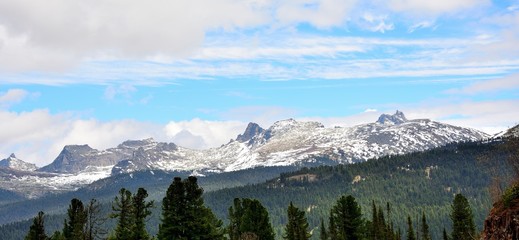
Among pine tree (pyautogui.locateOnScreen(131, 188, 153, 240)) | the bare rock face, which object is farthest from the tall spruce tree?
the bare rock face

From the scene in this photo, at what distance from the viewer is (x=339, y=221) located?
279 ft

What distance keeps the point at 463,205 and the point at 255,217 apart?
2116 inches

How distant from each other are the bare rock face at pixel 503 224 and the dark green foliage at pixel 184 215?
27.9 m

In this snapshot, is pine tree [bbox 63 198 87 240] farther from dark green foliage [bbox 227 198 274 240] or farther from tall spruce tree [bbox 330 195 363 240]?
tall spruce tree [bbox 330 195 363 240]

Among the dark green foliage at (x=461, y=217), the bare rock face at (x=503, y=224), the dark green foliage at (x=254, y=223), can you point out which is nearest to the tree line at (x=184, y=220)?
the dark green foliage at (x=254, y=223)

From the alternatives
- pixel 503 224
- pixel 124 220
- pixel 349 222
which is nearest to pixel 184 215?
pixel 124 220

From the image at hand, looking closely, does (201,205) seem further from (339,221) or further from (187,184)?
(339,221)

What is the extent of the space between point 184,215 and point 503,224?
30911 mm

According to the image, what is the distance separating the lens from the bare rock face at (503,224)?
1211 inches

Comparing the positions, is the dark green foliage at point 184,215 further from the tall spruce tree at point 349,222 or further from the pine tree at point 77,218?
the tall spruce tree at point 349,222

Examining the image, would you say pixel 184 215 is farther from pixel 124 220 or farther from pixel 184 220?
pixel 124 220

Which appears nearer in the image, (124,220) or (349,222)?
(124,220)

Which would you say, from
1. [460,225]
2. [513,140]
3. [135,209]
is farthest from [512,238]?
[460,225]

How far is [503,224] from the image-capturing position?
105 ft
